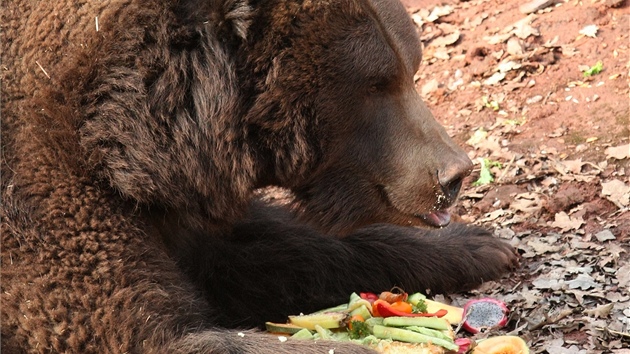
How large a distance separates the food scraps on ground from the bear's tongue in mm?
472

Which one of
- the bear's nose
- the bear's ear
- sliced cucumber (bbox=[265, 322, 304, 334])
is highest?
the bear's ear

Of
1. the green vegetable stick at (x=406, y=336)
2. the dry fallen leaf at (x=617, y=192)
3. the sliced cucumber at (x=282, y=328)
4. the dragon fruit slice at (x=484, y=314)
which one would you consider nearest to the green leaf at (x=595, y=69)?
the dry fallen leaf at (x=617, y=192)

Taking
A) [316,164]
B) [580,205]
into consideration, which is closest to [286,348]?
[316,164]

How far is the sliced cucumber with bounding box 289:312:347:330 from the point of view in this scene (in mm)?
4598

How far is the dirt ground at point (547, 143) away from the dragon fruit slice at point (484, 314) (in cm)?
7

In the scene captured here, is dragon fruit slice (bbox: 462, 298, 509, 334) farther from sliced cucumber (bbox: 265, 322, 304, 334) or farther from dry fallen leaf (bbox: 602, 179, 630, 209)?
dry fallen leaf (bbox: 602, 179, 630, 209)

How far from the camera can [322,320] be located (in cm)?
462

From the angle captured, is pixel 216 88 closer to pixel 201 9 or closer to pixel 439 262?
pixel 201 9

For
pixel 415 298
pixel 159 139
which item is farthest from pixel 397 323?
pixel 159 139

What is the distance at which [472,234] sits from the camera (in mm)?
5750

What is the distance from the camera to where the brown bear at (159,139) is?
378 cm

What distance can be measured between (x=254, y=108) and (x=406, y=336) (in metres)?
1.39

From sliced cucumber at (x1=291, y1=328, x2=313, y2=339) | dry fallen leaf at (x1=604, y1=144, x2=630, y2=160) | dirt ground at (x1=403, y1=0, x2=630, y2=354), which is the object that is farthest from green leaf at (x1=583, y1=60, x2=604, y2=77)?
sliced cucumber at (x1=291, y1=328, x2=313, y2=339)

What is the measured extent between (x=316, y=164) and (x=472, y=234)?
1812mm
